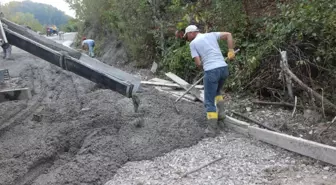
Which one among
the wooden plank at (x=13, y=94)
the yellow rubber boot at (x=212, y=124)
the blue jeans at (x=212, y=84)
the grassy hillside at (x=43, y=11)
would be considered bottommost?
the grassy hillside at (x=43, y=11)

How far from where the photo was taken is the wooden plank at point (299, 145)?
13.4ft

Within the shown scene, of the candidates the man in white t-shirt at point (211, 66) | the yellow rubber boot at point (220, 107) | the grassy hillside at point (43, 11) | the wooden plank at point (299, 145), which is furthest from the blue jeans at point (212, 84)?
the grassy hillside at point (43, 11)

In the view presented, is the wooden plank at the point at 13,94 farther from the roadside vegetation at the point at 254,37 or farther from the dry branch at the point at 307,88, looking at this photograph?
the dry branch at the point at 307,88

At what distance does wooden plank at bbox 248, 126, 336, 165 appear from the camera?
408 centimetres

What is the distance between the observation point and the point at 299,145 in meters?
4.40

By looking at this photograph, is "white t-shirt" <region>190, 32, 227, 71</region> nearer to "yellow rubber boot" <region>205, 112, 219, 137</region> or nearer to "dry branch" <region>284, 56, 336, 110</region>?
"yellow rubber boot" <region>205, 112, 219, 137</region>

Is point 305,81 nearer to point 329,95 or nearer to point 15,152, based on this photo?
point 329,95

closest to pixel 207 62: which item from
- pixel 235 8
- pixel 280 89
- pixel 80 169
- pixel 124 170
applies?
pixel 280 89

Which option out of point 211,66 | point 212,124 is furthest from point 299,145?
point 211,66

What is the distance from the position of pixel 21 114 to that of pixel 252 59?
483 centimetres

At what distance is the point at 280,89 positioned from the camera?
641 cm

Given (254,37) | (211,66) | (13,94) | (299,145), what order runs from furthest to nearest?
(254,37) → (13,94) → (211,66) → (299,145)

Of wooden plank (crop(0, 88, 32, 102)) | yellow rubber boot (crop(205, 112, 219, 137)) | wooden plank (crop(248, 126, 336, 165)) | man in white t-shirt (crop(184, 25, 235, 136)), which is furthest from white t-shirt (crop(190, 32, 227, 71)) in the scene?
wooden plank (crop(0, 88, 32, 102))

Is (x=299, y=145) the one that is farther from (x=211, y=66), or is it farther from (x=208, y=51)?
(x=208, y=51)
